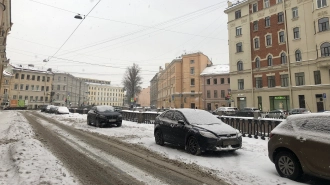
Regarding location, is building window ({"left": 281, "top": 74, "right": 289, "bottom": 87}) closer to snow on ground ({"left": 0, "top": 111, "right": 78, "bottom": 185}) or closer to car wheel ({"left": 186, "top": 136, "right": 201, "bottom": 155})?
car wheel ({"left": 186, "top": 136, "right": 201, "bottom": 155})

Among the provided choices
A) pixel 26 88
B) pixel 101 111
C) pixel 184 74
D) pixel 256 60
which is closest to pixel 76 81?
pixel 26 88

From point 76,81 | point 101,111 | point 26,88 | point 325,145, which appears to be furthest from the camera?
point 76,81

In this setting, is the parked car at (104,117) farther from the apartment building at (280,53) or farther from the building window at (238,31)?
the building window at (238,31)

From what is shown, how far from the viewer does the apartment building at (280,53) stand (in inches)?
1168

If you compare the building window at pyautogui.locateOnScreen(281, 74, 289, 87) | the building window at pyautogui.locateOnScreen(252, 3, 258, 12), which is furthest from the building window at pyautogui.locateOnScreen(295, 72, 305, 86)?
the building window at pyautogui.locateOnScreen(252, 3, 258, 12)

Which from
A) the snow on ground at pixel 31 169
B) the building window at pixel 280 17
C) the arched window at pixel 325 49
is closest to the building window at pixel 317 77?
the arched window at pixel 325 49

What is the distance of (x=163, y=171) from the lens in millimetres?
5594

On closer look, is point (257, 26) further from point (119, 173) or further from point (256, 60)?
point (119, 173)

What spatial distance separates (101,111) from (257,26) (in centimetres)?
3299

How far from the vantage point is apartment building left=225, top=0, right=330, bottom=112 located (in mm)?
29672

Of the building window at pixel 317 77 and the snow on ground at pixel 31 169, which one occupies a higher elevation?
the building window at pixel 317 77

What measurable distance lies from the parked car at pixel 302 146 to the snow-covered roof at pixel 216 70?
5196 centimetres

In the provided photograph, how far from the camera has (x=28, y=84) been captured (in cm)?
8200

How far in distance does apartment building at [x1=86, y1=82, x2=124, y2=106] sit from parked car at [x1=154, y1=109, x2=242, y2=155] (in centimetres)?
12311
